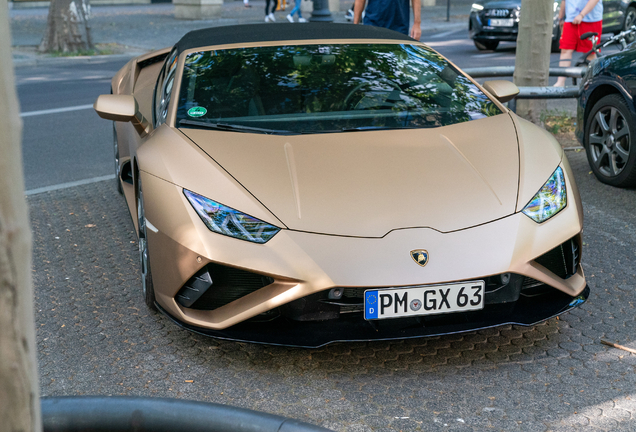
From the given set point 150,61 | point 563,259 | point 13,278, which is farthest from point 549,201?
point 150,61

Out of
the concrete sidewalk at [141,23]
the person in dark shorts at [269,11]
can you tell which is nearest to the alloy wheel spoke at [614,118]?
the concrete sidewalk at [141,23]

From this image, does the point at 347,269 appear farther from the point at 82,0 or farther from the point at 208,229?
the point at 82,0

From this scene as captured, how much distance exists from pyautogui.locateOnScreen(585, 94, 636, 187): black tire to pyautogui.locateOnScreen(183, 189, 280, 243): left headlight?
3.48m

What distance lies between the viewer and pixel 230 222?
2.89 metres

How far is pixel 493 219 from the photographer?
2932 mm

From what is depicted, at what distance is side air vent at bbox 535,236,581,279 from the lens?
A: 9.89ft

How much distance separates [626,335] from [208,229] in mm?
1892

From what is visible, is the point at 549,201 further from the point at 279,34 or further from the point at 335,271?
the point at 279,34

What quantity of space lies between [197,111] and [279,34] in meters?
0.92

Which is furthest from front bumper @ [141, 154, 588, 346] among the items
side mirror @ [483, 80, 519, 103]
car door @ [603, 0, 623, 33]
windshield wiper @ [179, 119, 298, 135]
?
car door @ [603, 0, 623, 33]

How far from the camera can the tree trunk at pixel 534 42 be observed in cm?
710

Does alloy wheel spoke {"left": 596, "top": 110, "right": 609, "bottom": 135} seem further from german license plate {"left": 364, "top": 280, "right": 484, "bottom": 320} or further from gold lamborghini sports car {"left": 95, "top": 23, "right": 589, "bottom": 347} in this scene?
german license plate {"left": 364, "top": 280, "right": 484, "bottom": 320}

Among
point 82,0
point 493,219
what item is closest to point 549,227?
point 493,219

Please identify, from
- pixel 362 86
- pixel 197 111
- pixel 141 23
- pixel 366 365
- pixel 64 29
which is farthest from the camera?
pixel 141 23
